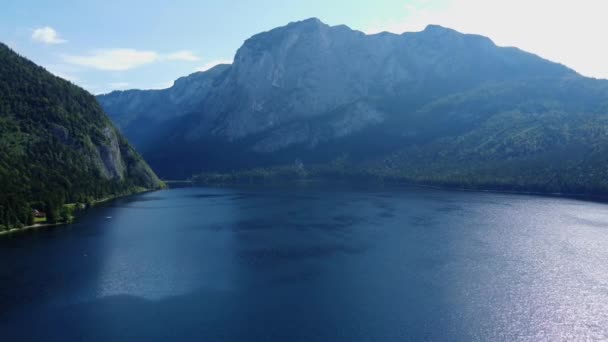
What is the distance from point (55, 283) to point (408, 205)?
129m

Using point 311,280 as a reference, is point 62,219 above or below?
above

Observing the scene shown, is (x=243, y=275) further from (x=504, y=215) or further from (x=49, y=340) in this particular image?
(x=504, y=215)

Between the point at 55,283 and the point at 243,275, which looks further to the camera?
the point at 243,275

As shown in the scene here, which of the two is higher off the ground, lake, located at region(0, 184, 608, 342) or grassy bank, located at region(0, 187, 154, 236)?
grassy bank, located at region(0, 187, 154, 236)

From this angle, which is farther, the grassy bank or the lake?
the grassy bank

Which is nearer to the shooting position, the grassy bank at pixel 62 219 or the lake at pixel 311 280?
the lake at pixel 311 280

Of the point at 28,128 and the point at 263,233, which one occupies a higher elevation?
the point at 28,128

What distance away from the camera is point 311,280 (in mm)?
83688

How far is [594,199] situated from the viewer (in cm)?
18775

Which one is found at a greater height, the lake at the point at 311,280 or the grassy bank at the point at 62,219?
the grassy bank at the point at 62,219

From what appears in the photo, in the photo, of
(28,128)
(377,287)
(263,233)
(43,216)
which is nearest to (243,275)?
(377,287)

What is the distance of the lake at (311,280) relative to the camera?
61.9 meters

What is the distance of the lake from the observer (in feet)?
203

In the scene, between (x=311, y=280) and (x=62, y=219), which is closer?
(x=311, y=280)
